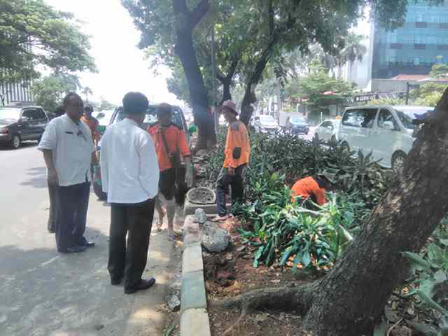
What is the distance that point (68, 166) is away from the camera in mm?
4262

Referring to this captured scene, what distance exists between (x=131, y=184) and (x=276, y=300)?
4.99 feet

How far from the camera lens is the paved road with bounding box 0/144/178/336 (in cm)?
297

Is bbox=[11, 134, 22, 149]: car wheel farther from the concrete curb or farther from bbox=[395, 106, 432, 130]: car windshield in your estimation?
bbox=[395, 106, 432, 130]: car windshield

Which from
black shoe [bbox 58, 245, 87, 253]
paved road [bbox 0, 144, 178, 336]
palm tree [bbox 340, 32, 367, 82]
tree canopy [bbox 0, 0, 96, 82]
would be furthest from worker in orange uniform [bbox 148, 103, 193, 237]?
palm tree [bbox 340, 32, 367, 82]

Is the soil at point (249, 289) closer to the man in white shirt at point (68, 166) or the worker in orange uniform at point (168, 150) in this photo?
the worker in orange uniform at point (168, 150)

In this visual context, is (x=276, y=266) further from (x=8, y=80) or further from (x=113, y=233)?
(x=8, y=80)

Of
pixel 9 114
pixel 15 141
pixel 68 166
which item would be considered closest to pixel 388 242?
pixel 68 166

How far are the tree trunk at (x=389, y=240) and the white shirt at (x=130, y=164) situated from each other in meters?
1.75

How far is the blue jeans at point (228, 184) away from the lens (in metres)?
4.95

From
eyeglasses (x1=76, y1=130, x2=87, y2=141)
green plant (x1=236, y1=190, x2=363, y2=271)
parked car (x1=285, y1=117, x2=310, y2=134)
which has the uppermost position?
eyeglasses (x1=76, y1=130, x2=87, y2=141)

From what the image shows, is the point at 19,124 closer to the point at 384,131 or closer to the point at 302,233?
the point at 384,131

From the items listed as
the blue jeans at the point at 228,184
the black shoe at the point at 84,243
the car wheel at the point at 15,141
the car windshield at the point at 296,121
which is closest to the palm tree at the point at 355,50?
the car windshield at the point at 296,121

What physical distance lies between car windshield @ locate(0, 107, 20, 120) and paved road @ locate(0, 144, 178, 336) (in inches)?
427

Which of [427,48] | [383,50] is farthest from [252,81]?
[427,48]
